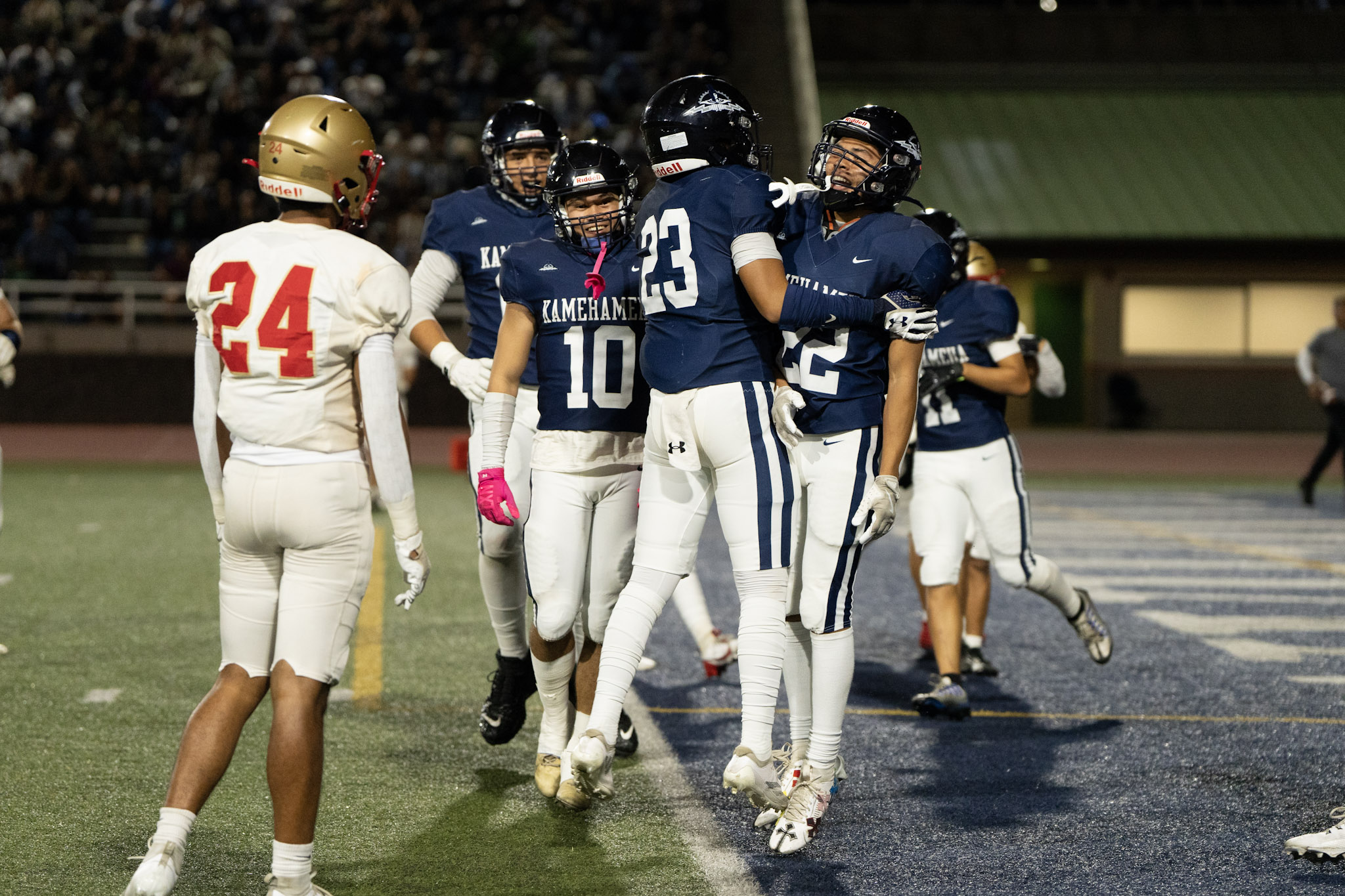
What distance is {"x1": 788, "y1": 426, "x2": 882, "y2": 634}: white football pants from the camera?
4.00m

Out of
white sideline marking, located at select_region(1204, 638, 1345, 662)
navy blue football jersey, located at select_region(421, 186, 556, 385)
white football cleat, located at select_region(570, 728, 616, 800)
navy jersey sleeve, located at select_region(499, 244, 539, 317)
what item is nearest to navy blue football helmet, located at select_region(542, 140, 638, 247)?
navy jersey sleeve, located at select_region(499, 244, 539, 317)

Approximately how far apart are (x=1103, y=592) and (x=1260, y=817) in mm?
4246

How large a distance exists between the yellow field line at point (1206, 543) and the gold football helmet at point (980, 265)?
14.8ft

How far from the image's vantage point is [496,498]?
4.11 meters

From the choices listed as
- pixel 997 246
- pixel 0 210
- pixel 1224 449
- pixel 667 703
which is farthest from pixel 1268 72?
pixel 667 703

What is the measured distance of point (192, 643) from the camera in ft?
21.4

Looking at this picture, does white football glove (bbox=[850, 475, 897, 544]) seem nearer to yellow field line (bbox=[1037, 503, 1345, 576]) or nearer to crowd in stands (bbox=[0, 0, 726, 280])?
yellow field line (bbox=[1037, 503, 1345, 576])

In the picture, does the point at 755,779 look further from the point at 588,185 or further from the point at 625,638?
the point at 588,185

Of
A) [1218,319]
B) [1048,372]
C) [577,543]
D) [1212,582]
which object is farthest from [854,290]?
[1218,319]

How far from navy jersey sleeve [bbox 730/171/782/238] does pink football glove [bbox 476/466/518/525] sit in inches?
38.2

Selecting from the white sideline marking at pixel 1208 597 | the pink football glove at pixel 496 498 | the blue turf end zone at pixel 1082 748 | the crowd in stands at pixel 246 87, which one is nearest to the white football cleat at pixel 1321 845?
A: the blue turf end zone at pixel 1082 748

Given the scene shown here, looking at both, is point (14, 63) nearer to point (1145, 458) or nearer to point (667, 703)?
point (1145, 458)

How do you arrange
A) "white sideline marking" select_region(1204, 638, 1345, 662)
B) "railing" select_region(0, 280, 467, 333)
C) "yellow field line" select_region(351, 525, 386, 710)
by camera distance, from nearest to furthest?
"yellow field line" select_region(351, 525, 386, 710)
"white sideline marking" select_region(1204, 638, 1345, 662)
"railing" select_region(0, 280, 467, 333)

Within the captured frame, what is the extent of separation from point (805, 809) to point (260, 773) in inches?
70.7
